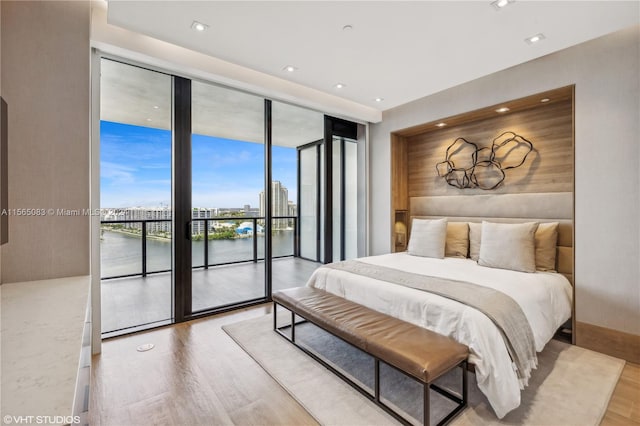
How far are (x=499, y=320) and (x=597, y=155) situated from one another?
1.88 metres

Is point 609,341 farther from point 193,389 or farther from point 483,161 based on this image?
point 193,389

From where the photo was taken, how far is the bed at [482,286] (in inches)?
71.5

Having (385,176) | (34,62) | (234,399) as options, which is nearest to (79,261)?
(34,62)

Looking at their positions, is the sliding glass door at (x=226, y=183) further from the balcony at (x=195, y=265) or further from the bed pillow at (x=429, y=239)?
the bed pillow at (x=429, y=239)

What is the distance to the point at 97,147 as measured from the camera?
8.52 ft

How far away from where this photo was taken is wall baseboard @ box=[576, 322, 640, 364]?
2.46m

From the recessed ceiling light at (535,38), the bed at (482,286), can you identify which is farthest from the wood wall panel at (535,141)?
the recessed ceiling light at (535,38)

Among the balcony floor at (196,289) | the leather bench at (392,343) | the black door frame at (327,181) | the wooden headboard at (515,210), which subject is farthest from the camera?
the black door frame at (327,181)

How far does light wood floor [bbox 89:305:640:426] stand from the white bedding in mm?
597

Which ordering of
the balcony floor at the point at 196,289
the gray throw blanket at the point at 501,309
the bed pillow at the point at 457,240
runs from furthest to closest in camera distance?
the bed pillow at the point at 457,240 → the balcony floor at the point at 196,289 → the gray throw blanket at the point at 501,309

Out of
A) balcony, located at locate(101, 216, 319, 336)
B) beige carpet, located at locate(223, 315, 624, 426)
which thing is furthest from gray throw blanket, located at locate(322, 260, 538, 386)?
balcony, located at locate(101, 216, 319, 336)

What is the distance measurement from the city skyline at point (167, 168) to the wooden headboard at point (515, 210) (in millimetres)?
2229

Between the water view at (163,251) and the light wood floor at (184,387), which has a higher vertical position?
the water view at (163,251)

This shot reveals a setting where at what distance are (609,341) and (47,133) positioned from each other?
4.33m
